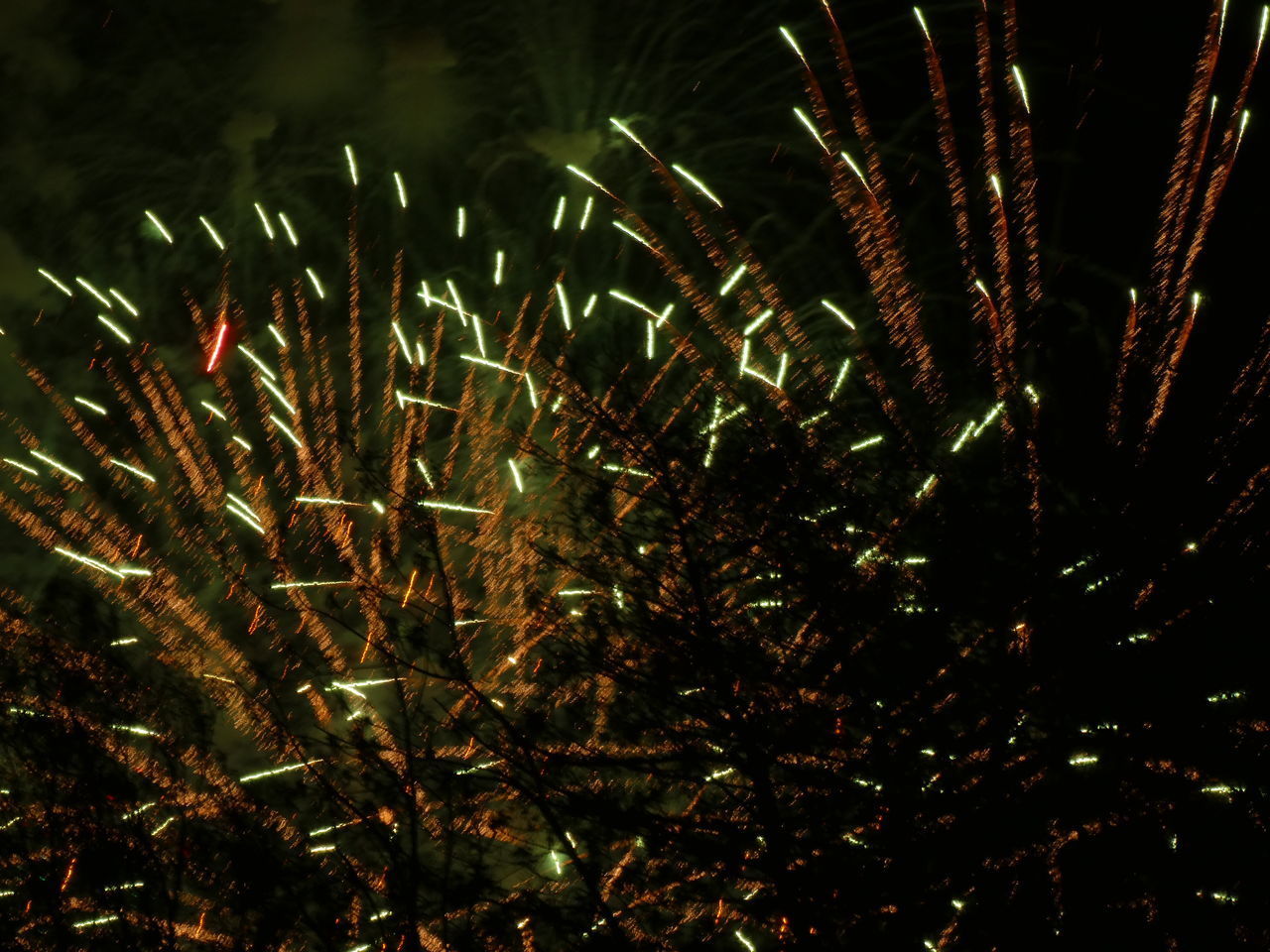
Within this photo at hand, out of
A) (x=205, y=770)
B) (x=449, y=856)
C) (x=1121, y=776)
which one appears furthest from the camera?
(x=205, y=770)

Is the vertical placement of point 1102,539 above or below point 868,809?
above

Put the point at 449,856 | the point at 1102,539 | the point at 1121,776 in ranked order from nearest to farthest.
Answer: the point at 1121,776 → the point at 1102,539 → the point at 449,856

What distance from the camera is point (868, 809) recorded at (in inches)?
253

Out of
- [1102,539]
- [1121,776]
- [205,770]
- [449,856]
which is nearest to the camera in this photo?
[1121,776]

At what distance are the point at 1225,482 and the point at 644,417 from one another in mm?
3662

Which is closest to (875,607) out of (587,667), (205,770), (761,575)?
(761,575)

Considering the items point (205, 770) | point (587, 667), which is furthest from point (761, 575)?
point (205, 770)

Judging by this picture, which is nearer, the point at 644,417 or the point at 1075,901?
the point at 1075,901

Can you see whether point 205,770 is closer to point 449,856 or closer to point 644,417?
point 449,856

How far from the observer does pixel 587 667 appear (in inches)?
269

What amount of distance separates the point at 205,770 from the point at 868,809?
4.82 meters

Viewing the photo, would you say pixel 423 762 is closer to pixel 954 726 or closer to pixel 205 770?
pixel 205 770

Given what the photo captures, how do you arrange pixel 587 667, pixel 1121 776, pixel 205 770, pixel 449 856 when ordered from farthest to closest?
pixel 205 770 < pixel 449 856 < pixel 587 667 < pixel 1121 776

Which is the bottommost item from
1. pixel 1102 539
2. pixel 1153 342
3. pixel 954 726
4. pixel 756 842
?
pixel 756 842
